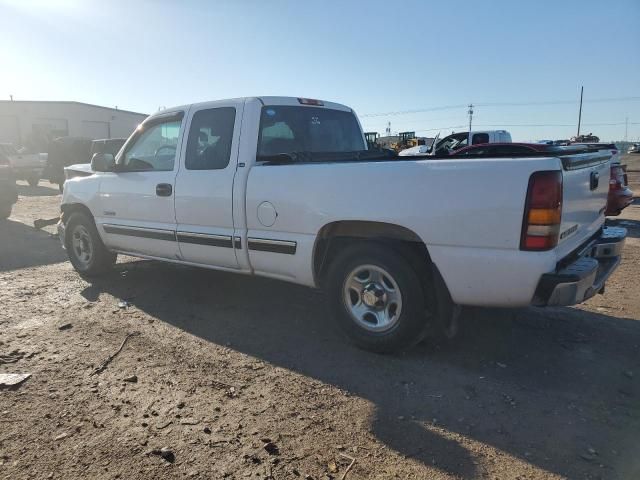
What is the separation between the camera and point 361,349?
12.8 feet

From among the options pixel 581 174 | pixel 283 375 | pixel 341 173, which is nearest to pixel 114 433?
pixel 283 375

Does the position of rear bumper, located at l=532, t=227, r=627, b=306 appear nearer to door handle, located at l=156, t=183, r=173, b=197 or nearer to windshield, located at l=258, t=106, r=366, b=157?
windshield, located at l=258, t=106, r=366, b=157

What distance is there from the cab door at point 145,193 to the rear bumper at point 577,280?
3.51 meters

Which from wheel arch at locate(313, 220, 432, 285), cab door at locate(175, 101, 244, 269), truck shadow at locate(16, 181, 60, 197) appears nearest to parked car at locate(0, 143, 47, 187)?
truck shadow at locate(16, 181, 60, 197)

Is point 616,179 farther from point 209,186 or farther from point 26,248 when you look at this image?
point 26,248

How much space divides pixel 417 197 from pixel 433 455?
5.29 feet

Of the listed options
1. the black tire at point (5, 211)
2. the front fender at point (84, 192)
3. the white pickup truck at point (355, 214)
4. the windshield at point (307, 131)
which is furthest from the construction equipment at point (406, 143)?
the white pickup truck at point (355, 214)

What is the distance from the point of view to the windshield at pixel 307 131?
4516 millimetres

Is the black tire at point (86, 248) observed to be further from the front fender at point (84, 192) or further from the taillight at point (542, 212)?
the taillight at point (542, 212)

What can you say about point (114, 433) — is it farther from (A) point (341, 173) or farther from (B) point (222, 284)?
(B) point (222, 284)

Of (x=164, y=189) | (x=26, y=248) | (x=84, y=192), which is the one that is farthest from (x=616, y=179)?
(x=26, y=248)

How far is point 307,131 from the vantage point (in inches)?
190

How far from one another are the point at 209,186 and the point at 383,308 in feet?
6.58

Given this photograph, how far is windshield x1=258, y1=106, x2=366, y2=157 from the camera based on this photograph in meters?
4.52
